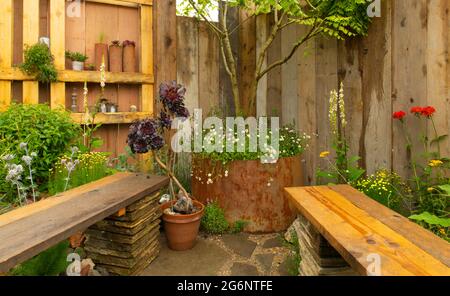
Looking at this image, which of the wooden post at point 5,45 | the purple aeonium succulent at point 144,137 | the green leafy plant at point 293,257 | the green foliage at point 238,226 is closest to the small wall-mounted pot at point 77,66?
the wooden post at point 5,45

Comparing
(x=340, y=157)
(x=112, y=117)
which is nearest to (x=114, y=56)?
(x=112, y=117)

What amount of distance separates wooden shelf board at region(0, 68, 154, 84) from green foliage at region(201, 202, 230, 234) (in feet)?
5.65

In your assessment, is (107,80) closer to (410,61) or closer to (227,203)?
(227,203)

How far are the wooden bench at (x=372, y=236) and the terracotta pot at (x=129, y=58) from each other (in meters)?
2.59

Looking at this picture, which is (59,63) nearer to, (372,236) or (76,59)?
(76,59)

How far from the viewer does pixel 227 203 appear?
104 inches

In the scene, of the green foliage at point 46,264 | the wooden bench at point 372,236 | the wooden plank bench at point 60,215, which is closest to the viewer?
the wooden bench at point 372,236

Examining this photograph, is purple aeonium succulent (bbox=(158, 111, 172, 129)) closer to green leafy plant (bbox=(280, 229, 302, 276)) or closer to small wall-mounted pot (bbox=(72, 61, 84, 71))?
green leafy plant (bbox=(280, 229, 302, 276))

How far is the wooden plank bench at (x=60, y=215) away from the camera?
1078 millimetres

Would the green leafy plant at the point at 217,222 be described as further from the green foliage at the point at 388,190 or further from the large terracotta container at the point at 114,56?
the large terracotta container at the point at 114,56

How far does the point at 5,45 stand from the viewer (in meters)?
3.08

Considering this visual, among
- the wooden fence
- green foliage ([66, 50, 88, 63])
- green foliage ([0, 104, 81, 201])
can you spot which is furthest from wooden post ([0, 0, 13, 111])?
the wooden fence

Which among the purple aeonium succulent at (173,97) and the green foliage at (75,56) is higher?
the green foliage at (75,56)
